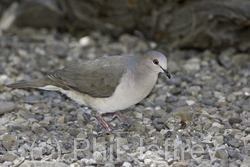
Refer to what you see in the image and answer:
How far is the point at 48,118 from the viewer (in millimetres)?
5422

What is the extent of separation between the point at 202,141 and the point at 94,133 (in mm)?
1134

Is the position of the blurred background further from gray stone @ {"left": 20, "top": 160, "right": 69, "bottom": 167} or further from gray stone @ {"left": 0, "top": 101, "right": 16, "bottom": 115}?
gray stone @ {"left": 20, "top": 160, "right": 69, "bottom": 167}

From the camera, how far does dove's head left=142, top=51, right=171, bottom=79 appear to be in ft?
16.3

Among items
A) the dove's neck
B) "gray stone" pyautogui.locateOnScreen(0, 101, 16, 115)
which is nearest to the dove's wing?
the dove's neck

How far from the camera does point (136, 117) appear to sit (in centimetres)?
560

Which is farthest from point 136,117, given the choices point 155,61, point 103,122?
point 155,61

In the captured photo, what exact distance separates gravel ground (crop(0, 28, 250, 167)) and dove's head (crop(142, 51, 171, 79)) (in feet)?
1.90

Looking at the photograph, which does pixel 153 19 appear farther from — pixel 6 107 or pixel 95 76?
pixel 6 107

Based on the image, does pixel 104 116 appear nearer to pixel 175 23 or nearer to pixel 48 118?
pixel 48 118

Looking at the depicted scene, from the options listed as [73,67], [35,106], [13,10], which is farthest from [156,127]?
[13,10]

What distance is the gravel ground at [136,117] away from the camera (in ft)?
14.8

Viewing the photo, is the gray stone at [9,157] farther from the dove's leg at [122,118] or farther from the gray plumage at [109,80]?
the dove's leg at [122,118]

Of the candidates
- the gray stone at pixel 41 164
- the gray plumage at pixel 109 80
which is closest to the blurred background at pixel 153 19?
the gray plumage at pixel 109 80

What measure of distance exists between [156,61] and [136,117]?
884 mm
